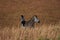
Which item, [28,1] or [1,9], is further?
[28,1]

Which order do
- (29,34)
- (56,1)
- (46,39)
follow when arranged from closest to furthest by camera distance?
1. (46,39)
2. (29,34)
3. (56,1)

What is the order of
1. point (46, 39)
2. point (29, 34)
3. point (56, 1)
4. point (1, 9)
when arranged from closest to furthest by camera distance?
1. point (46, 39)
2. point (29, 34)
3. point (1, 9)
4. point (56, 1)

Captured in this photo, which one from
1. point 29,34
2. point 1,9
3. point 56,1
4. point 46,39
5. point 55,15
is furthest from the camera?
point 56,1

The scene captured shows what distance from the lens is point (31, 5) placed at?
3139 centimetres

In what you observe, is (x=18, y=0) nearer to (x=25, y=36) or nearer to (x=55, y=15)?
(x=55, y=15)

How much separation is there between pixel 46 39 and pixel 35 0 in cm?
2328

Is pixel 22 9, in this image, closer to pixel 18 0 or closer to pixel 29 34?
pixel 18 0

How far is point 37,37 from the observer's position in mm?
10031

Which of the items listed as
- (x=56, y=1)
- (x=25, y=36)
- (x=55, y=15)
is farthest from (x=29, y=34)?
(x=56, y=1)

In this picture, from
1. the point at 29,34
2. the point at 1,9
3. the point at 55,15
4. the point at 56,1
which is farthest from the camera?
the point at 56,1

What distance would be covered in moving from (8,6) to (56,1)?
4392 mm

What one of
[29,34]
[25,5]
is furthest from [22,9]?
[29,34]

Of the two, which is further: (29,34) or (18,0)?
(18,0)

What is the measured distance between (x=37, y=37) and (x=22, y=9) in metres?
20.3
